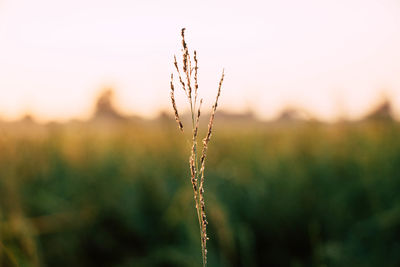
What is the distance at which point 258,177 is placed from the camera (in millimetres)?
2787

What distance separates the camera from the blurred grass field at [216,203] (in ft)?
5.90

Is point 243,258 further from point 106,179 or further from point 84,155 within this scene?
point 84,155

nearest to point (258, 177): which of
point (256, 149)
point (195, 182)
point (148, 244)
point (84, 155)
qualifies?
point (256, 149)

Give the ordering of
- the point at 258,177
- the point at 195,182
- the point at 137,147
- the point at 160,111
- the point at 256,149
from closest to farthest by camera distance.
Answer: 1. the point at 195,182
2. the point at 258,177
3. the point at 160,111
4. the point at 256,149
5. the point at 137,147

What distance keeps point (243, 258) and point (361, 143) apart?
1.59 meters

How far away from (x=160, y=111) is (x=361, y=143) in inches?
61.8

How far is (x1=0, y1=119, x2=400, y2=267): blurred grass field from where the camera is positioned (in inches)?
70.8

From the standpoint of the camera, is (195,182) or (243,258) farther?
(243,258)

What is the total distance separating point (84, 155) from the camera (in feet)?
11.6

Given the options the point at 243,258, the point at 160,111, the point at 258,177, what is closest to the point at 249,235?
the point at 243,258

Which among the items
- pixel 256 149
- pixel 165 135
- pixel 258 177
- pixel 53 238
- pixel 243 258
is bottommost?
pixel 243 258

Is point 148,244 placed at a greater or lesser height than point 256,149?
lesser

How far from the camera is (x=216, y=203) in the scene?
1.61m

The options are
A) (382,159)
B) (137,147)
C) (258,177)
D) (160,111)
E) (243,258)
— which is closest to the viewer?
(243,258)
